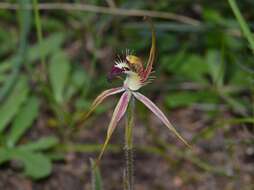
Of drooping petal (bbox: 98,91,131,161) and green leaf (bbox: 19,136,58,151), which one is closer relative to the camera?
drooping petal (bbox: 98,91,131,161)

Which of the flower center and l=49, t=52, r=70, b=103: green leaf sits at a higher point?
l=49, t=52, r=70, b=103: green leaf

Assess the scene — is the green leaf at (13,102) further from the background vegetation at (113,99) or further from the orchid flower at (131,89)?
the orchid flower at (131,89)

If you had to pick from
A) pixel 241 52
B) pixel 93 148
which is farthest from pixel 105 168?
pixel 241 52

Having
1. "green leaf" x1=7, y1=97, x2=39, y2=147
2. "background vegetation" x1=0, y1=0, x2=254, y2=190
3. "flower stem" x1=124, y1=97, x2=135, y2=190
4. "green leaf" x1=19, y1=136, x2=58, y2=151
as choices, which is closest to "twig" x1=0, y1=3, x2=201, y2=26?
"background vegetation" x1=0, y1=0, x2=254, y2=190

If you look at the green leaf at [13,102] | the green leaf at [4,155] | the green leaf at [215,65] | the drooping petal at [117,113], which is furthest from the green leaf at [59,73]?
the drooping petal at [117,113]

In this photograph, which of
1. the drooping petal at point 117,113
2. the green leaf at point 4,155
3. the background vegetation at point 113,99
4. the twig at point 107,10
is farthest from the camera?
the twig at point 107,10

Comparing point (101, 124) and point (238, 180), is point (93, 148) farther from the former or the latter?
point (238, 180)

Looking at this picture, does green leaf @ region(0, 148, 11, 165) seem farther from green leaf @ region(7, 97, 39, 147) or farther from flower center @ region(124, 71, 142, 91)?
flower center @ region(124, 71, 142, 91)
